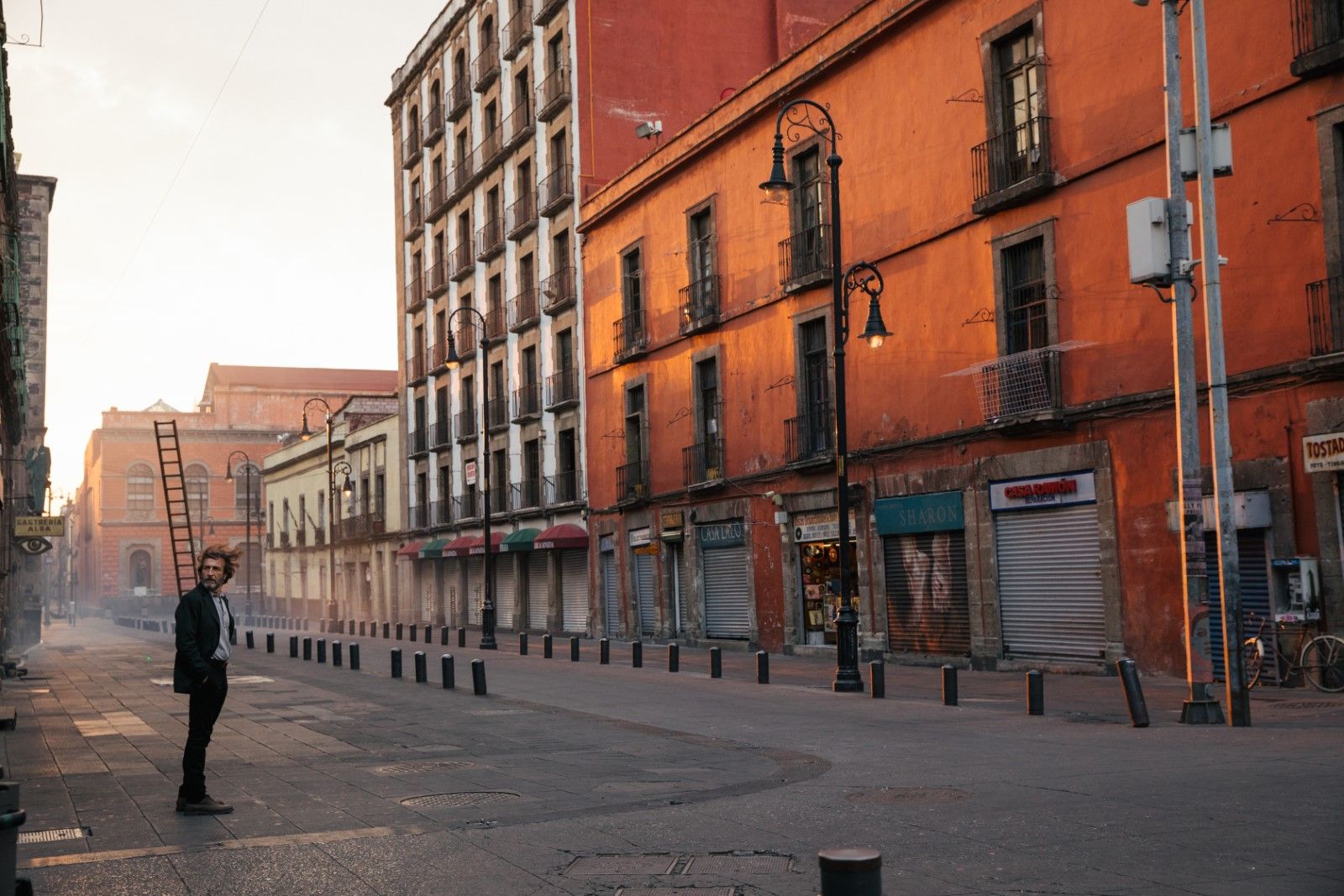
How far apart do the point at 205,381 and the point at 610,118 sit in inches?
2923

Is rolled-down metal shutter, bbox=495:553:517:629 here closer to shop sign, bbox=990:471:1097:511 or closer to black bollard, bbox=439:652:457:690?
black bollard, bbox=439:652:457:690

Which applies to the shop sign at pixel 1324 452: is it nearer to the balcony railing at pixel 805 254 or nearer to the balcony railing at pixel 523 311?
the balcony railing at pixel 805 254

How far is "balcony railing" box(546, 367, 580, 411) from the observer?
37812 mm

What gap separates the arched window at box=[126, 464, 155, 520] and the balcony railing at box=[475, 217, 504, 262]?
5374cm

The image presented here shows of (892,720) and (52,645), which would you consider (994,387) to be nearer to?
(892,720)

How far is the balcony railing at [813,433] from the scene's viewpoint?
25.9 metres

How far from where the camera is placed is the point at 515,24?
4228cm

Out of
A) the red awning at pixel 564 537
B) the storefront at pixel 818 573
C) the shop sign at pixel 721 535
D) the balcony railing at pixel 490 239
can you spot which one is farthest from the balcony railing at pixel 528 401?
the storefront at pixel 818 573

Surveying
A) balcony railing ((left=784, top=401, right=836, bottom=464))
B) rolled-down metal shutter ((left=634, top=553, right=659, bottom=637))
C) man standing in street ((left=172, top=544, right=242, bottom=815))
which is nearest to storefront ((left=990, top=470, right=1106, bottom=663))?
balcony railing ((left=784, top=401, right=836, bottom=464))

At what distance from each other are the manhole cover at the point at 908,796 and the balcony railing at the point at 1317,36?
11.0 meters

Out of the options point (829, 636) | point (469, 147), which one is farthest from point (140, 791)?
point (469, 147)

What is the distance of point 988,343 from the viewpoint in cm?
2167

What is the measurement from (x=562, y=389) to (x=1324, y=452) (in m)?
25.3

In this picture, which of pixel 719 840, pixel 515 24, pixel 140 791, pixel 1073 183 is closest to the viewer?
pixel 719 840
